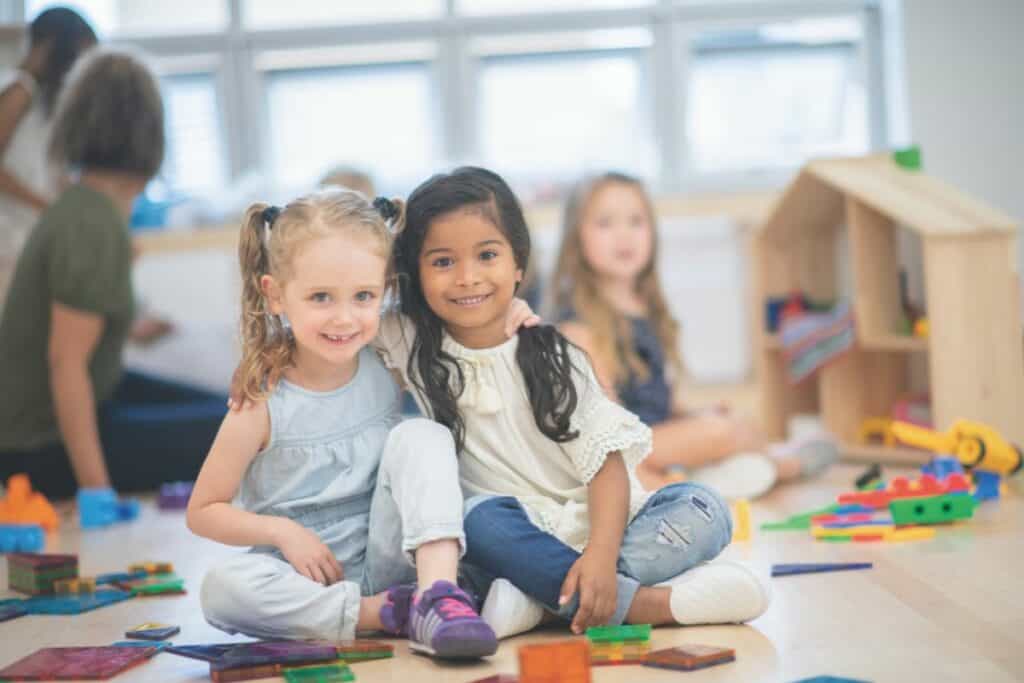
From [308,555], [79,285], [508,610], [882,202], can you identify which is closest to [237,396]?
[308,555]

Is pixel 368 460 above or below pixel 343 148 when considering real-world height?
below

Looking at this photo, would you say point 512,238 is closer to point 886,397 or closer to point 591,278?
point 591,278

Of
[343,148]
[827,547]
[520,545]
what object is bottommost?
[827,547]

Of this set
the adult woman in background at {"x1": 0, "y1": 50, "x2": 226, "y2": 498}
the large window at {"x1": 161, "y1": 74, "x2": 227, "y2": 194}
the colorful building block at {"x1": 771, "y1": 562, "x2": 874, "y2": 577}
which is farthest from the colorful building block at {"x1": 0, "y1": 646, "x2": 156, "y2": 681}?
the large window at {"x1": 161, "y1": 74, "x2": 227, "y2": 194}

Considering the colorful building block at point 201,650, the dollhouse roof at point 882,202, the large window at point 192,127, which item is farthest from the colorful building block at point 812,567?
the large window at point 192,127

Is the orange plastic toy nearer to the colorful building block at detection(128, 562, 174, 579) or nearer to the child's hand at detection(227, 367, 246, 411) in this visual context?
the colorful building block at detection(128, 562, 174, 579)

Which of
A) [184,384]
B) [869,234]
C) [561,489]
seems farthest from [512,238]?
[184,384]

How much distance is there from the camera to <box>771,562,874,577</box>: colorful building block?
5.83 ft

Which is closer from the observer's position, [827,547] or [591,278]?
[827,547]

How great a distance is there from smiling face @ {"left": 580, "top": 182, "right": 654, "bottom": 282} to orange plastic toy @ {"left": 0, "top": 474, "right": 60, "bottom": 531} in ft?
4.12

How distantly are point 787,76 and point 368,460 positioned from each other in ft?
12.1

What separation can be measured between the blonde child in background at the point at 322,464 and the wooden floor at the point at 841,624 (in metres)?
0.09

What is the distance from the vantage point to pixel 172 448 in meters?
3.26

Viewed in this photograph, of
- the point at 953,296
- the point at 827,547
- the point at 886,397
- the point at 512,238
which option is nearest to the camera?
the point at 512,238
